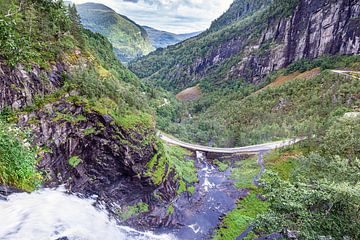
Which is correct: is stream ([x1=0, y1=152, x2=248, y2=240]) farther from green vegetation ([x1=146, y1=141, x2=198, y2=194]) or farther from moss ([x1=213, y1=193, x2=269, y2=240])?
green vegetation ([x1=146, y1=141, x2=198, y2=194])

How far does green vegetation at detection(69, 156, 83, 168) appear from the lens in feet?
110

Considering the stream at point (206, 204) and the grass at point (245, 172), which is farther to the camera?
the grass at point (245, 172)

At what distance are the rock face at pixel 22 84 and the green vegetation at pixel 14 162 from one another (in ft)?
35.2

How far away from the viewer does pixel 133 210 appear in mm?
37375

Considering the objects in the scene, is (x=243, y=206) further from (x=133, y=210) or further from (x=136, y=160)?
(x=136, y=160)

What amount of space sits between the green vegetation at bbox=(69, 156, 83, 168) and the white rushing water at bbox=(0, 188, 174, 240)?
466cm

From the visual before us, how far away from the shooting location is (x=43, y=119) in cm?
3216

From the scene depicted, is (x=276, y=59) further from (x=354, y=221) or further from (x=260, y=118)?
(x=354, y=221)

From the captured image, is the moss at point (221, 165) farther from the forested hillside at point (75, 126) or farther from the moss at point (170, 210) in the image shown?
the moss at point (170, 210)

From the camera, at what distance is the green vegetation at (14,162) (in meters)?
18.3

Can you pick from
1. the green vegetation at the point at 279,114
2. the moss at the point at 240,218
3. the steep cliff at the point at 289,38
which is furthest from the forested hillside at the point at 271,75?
the moss at the point at 240,218

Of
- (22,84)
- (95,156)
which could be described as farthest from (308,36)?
(22,84)

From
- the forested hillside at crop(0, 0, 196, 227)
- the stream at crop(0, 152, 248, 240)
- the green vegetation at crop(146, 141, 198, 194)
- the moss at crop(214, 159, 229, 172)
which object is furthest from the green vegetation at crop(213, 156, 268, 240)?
the forested hillside at crop(0, 0, 196, 227)

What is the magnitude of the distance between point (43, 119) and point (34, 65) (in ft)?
28.1
